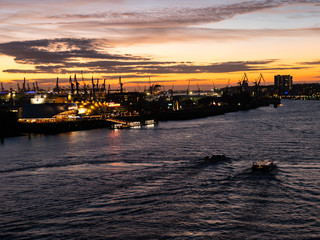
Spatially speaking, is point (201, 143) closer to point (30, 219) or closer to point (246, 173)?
point (246, 173)

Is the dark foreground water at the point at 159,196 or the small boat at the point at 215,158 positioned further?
the small boat at the point at 215,158

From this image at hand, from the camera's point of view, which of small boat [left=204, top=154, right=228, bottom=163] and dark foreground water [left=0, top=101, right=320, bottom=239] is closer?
dark foreground water [left=0, top=101, right=320, bottom=239]

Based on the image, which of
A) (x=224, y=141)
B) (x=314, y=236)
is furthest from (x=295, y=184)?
(x=224, y=141)

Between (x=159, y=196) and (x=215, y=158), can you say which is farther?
(x=215, y=158)

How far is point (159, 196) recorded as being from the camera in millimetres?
18219

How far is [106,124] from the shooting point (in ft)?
208

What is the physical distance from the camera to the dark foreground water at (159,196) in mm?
14430

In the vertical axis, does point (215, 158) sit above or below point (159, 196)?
above

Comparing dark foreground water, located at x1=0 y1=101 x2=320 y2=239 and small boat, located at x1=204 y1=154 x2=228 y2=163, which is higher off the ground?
small boat, located at x1=204 y1=154 x2=228 y2=163

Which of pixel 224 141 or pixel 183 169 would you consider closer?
pixel 183 169

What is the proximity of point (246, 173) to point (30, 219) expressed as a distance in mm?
12414

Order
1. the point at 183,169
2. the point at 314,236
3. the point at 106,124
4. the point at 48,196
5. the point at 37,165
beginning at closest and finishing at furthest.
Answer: the point at 314,236 < the point at 48,196 < the point at 183,169 < the point at 37,165 < the point at 106,124

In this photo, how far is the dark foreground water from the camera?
14430 millimetres

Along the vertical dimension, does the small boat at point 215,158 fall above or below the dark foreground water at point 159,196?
above
